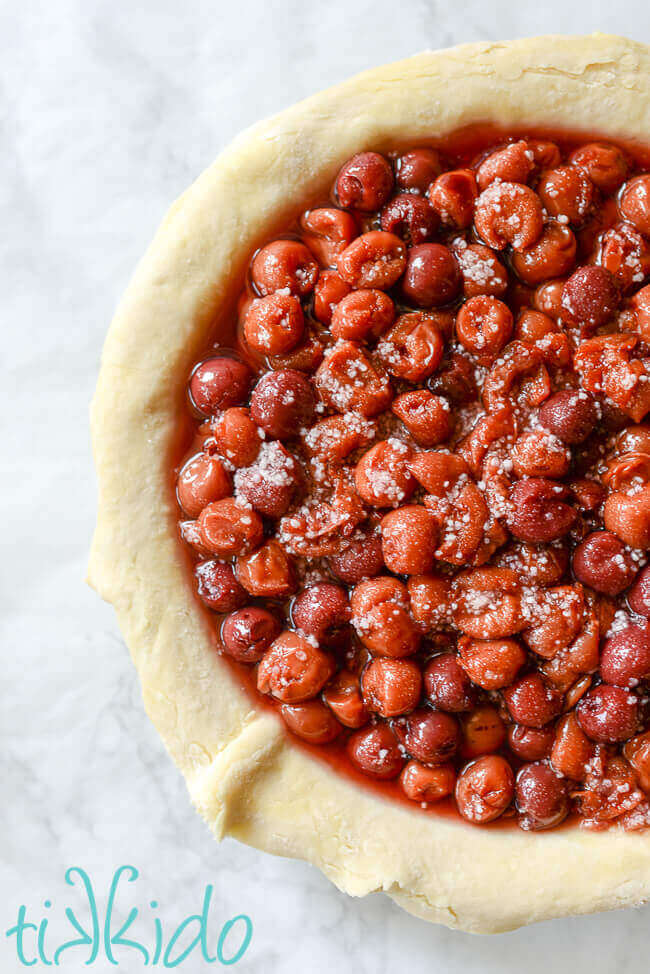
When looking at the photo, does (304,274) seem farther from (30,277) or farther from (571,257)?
(30,277)

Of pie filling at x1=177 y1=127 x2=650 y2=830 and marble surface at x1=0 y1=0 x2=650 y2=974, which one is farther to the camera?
marble surface at x1=0 y1=0 x2=650 y2=974

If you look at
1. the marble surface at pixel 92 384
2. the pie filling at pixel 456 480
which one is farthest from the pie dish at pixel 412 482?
the marble surface at pixel 92 384

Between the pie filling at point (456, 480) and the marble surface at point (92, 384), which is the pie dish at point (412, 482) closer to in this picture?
the pie filling at point (456, 480)

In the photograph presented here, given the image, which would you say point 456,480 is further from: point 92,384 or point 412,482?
point 92,384

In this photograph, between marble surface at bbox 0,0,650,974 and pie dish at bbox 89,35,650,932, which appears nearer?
pie dish at bbox 89,35,650,932

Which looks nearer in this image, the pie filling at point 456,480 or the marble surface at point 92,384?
the pie filling at point 456,480

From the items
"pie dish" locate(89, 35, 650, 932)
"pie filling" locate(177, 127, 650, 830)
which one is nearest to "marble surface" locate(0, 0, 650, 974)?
"pie dish" locate(89, 35, 650, 932)

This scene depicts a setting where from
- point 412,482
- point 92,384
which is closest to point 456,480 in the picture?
point 412,482

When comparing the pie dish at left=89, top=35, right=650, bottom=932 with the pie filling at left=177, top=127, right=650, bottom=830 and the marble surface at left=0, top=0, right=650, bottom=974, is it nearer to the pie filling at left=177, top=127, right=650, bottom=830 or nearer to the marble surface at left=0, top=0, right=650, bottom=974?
the pie filling at left=177, top=127, right=650, bottom=830
